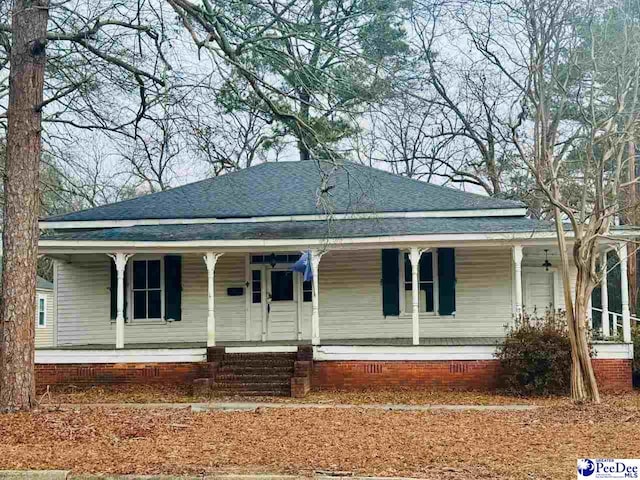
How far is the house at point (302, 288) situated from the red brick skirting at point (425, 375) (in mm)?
30

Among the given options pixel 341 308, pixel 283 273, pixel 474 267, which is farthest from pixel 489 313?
pixel 283 273

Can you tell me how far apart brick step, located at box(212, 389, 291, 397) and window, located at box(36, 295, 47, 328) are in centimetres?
2385

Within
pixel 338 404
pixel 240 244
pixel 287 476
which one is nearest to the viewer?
pixel 287 476

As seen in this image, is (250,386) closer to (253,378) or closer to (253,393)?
(253,393)

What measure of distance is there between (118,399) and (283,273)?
226 inches

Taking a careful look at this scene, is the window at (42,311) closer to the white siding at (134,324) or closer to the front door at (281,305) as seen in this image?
the white siding at (134,324)

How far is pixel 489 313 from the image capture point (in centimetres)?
1995

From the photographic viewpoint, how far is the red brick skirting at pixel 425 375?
17.1 metres

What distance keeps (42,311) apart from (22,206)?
2852cm

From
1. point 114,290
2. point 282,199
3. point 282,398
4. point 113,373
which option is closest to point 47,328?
point 114,290

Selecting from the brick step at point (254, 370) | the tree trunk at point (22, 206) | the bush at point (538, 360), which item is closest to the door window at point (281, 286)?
the brick step at point (254, 370)

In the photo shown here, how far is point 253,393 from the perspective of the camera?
16656 millimetres

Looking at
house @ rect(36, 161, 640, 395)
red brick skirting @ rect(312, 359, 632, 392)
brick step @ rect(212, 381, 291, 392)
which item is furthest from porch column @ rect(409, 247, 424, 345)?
brick step @ rect(212, 381, 291, 392)

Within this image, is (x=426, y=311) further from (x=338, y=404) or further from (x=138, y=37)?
(x=138, y=37)
